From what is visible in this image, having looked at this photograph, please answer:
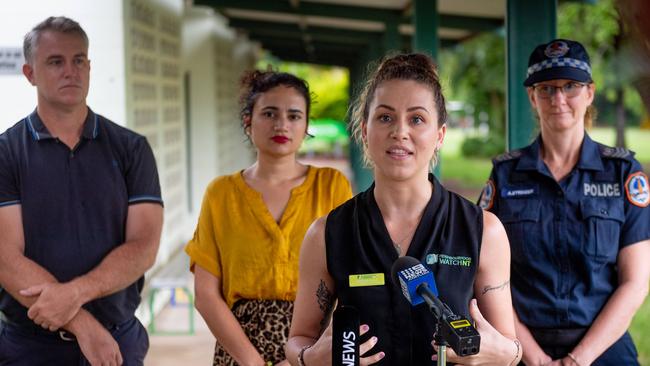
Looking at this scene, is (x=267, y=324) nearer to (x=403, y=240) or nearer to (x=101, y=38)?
(x=403, y=240)

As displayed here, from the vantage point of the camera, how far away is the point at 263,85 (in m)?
2.88

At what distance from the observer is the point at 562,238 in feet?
8.64

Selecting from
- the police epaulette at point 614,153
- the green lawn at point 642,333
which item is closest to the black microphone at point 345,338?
the police epaulette at point 614,153

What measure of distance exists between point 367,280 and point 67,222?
1327 millimetres

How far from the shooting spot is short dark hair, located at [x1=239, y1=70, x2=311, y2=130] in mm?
2875

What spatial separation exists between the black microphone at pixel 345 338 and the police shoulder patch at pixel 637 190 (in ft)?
4.70

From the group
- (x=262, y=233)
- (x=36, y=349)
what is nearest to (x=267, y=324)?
(x=262, y=233)

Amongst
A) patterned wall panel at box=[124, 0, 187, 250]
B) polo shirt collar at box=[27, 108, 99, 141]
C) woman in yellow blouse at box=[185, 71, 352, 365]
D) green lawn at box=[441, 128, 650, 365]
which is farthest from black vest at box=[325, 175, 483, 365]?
green lawn at box=[441, 128, 650, 365]

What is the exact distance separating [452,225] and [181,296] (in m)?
5.91

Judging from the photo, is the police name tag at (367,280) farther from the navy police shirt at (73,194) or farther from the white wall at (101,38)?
the white wall at (101,38)

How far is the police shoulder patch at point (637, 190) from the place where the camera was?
2654 mm

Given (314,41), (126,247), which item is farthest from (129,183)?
(314,41)

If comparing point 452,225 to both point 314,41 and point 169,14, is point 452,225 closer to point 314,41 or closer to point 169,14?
point 169,14

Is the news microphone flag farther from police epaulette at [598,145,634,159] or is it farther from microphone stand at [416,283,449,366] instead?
police epaulette at [598,145,634,159]
